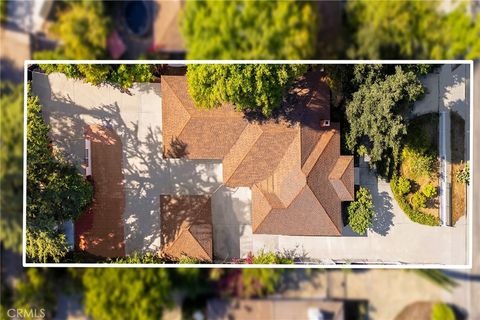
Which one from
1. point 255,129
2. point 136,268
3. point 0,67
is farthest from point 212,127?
point 0,67

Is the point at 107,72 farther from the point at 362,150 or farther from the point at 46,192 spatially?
the point at 362,150

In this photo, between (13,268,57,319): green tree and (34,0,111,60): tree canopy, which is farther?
(13,268,57,319): green tree

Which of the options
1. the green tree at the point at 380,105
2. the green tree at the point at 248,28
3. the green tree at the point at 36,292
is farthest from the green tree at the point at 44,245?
the green tree at the point at 380,105

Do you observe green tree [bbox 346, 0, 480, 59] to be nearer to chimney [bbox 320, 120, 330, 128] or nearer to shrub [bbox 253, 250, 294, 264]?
chimney [bbox 320, 120, 330, 128]

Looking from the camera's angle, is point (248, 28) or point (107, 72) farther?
point (107, 72)

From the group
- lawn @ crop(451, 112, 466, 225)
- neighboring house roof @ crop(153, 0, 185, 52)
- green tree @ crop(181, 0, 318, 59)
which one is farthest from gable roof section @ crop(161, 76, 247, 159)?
lawn @ crop(451, 112, 466, 225)

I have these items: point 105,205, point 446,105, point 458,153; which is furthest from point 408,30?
point 105,205
